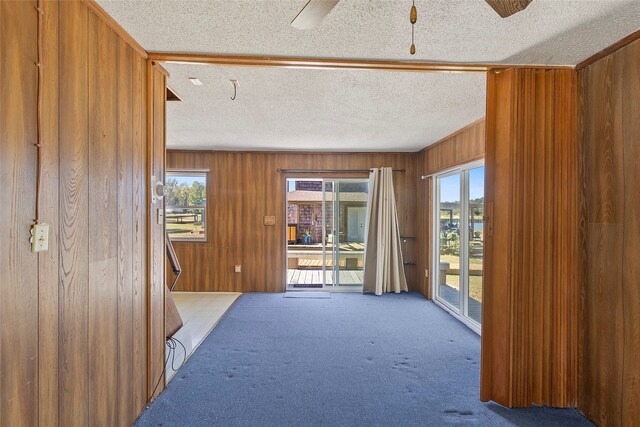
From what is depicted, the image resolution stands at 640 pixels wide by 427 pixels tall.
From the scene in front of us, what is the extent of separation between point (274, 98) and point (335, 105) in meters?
0.56

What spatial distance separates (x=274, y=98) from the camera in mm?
2576

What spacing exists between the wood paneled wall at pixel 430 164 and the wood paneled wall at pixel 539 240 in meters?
1.14

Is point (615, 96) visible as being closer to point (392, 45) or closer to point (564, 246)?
point (564, 246)

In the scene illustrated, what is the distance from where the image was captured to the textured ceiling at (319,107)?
7.18 feet

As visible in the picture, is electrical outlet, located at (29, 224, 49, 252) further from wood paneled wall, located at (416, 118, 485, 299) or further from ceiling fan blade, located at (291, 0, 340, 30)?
wood paneled wall, located at (416, 118, 485, 299)

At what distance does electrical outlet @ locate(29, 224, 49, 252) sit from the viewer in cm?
112

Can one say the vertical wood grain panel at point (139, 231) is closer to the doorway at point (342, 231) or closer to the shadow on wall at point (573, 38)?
the shadow on wall at point (573, 38)

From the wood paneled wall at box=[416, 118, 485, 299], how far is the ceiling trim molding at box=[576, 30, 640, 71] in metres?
1.19

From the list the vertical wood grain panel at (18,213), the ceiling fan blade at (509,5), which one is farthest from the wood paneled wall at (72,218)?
the ceiling fan blade at (509,5)

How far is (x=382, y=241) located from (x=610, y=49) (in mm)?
3346

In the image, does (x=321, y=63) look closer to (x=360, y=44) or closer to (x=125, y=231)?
(x=360, y=44)

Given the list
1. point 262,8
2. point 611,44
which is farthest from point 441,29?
point 611,44

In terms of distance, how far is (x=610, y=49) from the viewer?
68.9 inches

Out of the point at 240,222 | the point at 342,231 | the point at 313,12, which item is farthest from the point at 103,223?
the point at 342,231
